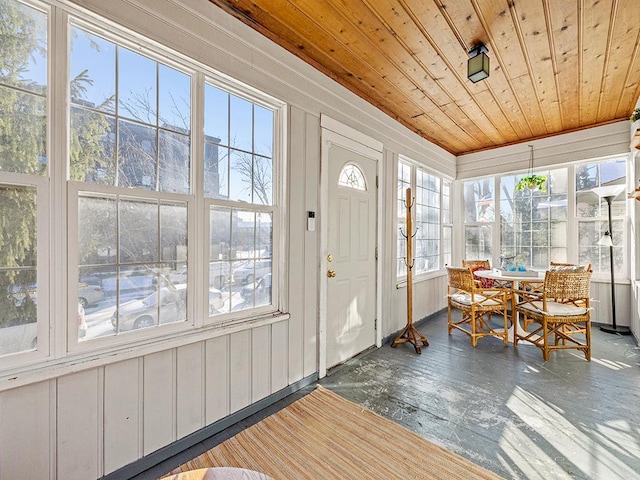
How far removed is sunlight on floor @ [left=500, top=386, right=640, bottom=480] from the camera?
5.32 ft

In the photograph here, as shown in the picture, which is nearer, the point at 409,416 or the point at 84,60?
the point at 84,60

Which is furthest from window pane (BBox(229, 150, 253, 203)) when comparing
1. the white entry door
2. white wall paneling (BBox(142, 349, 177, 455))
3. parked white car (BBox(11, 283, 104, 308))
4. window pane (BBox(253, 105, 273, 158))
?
white wall paneling (BBox(142, 349, 177, 455))

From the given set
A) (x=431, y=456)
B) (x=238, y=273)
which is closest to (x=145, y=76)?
(x=238, y=273)

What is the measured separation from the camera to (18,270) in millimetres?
1300

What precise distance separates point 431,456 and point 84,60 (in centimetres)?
287

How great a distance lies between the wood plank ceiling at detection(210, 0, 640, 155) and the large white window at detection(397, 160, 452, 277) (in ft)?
2.79

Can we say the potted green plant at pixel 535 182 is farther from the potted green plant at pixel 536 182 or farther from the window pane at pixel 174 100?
the window pane at pixel 174 100

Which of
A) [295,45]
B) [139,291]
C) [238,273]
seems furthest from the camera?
[295,45]

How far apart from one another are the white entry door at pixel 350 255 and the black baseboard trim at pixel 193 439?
663 mm

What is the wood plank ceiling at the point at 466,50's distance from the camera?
1953mm

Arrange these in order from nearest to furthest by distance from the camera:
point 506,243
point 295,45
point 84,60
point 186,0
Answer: point 84,60, point 186,0, point 295,45, point 506,243

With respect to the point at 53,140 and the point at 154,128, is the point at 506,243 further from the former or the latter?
the point at 53,140

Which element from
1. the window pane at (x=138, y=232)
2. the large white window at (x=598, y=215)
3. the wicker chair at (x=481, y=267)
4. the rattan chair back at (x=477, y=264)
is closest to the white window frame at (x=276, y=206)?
the window pane at (x=138, y=232)

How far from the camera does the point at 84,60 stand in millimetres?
1478
